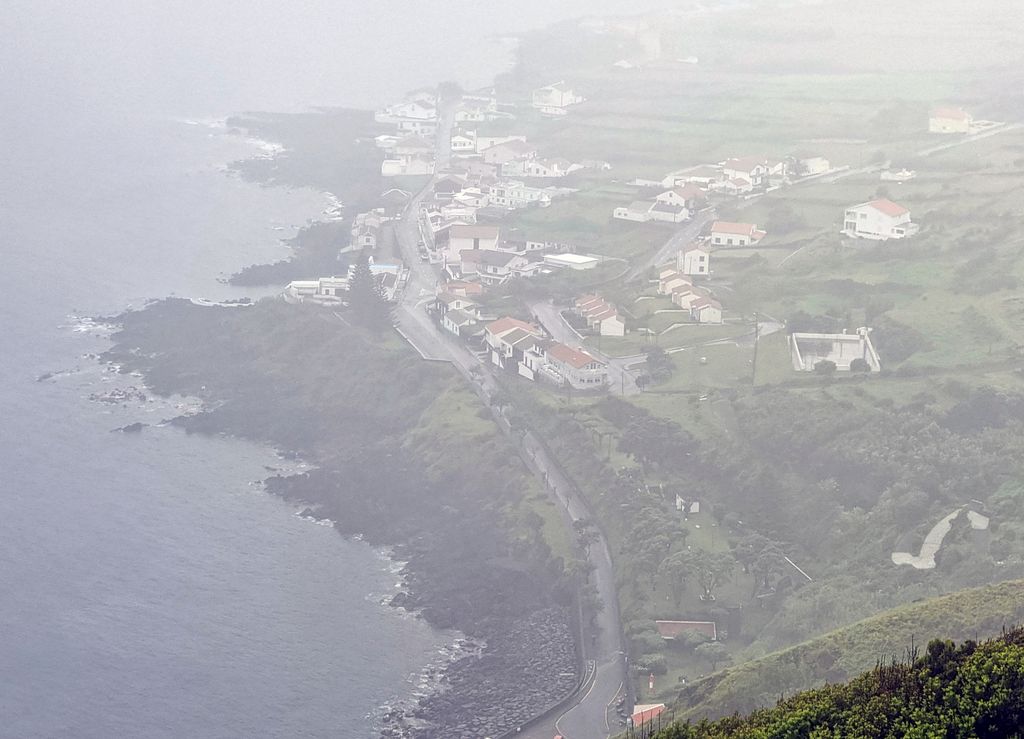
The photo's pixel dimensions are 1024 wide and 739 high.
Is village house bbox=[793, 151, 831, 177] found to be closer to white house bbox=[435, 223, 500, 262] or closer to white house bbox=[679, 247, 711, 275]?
white house bbox=[679, 247, 711, 275]

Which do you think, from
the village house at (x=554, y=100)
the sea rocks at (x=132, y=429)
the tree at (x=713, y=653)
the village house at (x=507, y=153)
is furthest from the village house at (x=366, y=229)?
the tree at (x=713, y=653)

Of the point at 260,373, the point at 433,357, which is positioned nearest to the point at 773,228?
the point at 433,357

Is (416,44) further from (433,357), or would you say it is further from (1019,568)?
(1019,568)

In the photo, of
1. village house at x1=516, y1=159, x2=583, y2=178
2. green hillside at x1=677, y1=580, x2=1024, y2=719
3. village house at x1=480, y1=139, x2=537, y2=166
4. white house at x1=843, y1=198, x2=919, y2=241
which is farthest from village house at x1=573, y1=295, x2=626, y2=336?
village house at x1=480, y1=139, x2=537, y2=166

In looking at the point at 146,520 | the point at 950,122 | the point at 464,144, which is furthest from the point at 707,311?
the point at 464,144

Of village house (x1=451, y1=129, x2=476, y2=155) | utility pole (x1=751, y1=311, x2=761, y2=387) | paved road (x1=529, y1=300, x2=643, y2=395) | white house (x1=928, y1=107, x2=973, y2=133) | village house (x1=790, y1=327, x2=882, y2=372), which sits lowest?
paved road (x1=529, y1=300, x2=643, y2=395)
